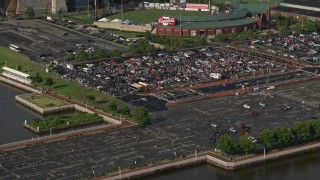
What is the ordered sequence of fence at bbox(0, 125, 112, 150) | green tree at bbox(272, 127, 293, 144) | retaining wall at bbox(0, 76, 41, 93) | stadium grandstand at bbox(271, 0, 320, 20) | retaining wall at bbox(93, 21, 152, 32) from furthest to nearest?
stadium grandstand at bbox(271, 0, 320, 20) → retaining wall at bbox(93, 21, 152, 32) → retaining wall at bbox(0, 76, 41, 93) → fence at bbox(0, 125, 112, 150) → green tree at bbox(272, 127, 293, 144)

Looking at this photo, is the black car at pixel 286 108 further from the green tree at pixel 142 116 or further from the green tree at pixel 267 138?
the green tree at pixel 142 116

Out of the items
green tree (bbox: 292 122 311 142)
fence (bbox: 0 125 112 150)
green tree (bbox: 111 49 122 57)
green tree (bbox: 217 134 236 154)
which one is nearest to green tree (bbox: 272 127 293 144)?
green tree (bbox: 292 122 311 142)

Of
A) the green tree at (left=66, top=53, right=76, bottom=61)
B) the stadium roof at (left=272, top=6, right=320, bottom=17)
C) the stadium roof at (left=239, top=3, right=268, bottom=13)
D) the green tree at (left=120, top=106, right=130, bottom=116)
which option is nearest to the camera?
the green tree at (left=120, top=106, right=130, bottom=116)

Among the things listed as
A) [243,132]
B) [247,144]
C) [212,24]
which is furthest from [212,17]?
[247,144]

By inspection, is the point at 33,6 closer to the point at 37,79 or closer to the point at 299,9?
the point at 299,9

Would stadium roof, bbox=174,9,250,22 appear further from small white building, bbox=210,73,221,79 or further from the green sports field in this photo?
small white building, bbox=210,73,221,79

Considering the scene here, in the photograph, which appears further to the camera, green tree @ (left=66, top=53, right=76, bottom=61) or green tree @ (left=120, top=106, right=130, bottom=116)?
green tree @ (left=66, top=53, right=76, bottom=61)

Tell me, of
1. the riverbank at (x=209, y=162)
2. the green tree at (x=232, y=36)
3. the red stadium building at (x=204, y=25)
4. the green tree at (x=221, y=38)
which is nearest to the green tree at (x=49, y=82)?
the riverbank at (x=209, y=162)
